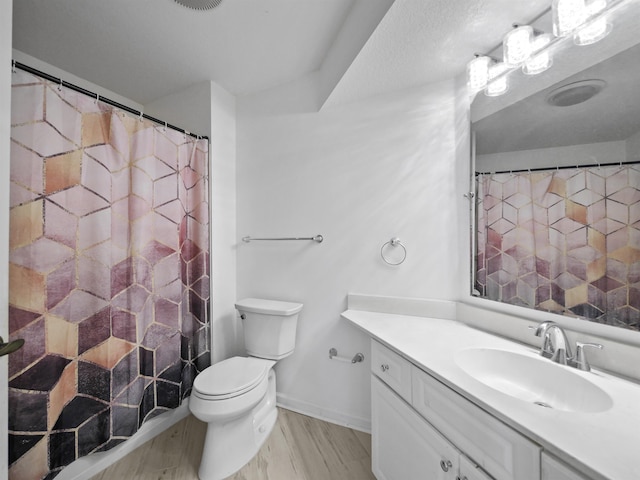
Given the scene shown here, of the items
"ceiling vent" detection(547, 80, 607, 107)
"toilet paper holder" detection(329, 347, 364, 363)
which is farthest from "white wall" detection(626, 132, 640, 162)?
"toilet paper holder" detection(329, 347, 364, 363)

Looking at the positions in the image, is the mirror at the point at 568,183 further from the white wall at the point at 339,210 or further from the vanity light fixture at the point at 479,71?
the white wall at the point at 339,210

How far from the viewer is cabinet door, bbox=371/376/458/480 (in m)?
0.84

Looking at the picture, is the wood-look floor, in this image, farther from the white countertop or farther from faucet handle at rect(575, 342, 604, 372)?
faucet handle at rect(575, 342, 604, 372)

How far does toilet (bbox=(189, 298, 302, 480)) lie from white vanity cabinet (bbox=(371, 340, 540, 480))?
2.19 feet

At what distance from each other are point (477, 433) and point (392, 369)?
40cm

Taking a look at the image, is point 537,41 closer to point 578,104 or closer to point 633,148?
point 578,104

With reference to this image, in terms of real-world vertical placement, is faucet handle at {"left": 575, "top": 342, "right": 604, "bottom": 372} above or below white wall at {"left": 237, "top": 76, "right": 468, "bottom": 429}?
below

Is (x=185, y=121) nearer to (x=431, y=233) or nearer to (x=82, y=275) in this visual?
(x=82, y=275)

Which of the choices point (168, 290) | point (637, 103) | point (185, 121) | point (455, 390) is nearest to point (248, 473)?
point (168, 290)

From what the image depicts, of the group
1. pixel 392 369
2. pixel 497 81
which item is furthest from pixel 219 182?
pixel 497 81

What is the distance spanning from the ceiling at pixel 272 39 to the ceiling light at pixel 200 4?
0.04 meters

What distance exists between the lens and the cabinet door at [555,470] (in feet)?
1.72

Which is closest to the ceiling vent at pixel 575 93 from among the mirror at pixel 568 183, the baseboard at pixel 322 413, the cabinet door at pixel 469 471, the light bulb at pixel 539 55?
the mirror at pixel 568 183

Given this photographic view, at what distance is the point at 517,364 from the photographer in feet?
3.22
